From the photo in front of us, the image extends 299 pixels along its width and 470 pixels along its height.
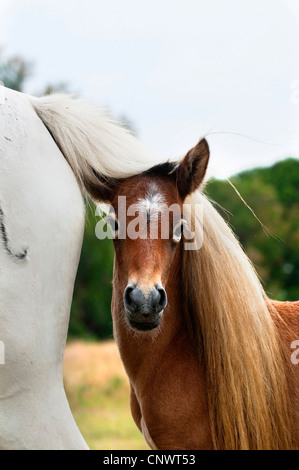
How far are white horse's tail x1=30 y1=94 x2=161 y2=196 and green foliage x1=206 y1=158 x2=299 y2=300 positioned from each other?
20.6 m

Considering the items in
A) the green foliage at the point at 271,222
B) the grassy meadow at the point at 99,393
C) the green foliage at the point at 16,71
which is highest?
the green foliage at the point at 16,71

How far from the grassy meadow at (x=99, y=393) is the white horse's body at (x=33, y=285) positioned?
687cm

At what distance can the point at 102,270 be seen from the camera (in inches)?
758

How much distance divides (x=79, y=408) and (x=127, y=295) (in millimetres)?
9330

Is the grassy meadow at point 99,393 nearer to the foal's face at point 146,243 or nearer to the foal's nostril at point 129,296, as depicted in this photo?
the foal's face at point 146,243

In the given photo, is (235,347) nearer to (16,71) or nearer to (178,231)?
(178,231)

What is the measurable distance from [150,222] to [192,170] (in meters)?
0.36

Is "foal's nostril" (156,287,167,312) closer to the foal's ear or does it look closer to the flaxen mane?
the flaxen mane

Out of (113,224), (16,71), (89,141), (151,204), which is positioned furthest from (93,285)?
(89,141)

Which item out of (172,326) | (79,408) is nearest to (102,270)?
(79,408)

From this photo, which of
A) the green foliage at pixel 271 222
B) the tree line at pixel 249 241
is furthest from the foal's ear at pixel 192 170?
the green foliage at pixel 271 222

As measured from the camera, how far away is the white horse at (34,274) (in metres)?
1.73
